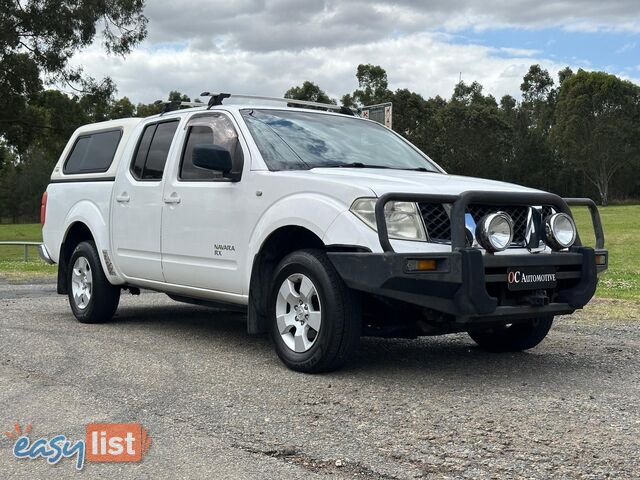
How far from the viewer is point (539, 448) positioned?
12.8 feet

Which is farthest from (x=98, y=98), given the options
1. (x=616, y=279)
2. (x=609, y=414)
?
(x=609, y=414)

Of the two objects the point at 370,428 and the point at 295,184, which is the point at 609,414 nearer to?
the point at 370,428

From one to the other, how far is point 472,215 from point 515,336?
5.32 feet

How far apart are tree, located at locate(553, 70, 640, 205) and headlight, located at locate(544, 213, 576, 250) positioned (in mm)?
65995

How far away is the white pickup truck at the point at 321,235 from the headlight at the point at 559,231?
1cm

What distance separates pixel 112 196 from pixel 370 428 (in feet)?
14.8

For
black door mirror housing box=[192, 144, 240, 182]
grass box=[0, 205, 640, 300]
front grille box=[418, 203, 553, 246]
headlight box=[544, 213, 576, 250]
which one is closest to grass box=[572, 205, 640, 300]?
grass box=[0, 205, 640, 300]

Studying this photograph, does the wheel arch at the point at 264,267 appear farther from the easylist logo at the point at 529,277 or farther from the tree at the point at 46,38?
the tree at the point at 46,38

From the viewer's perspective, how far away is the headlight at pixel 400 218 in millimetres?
5156

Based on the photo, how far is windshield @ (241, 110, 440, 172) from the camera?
6215 millimetres

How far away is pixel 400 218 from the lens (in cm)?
519

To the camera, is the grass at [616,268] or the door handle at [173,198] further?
the grass at [616,268]

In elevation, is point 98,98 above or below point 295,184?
above

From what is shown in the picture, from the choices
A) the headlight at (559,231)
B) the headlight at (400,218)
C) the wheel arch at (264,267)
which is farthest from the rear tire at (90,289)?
the headlight at (559,231)
